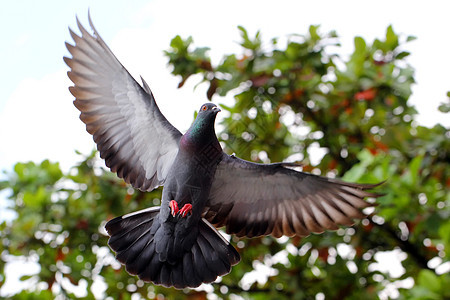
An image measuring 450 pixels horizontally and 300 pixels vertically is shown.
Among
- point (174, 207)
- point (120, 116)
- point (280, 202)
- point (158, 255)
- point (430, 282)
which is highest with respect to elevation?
point (120, 116)

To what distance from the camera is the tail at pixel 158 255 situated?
131 cm

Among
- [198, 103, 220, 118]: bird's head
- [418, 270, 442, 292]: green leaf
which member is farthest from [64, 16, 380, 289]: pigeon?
[418, 270, 442, 292]: green leaf

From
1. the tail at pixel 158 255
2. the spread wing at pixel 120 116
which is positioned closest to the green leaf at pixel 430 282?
the tail at pixel 158 255

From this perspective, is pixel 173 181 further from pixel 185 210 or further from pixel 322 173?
pixel 322 173

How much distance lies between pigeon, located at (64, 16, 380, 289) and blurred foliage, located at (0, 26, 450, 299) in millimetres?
1514

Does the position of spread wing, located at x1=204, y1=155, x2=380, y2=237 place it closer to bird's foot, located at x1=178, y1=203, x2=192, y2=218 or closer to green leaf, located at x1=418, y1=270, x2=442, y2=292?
bird's foot, located at x1=178, y1=203, x2=192, y2=218

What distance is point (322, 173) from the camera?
11.7ft

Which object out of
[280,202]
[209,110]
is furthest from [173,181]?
[280,202]

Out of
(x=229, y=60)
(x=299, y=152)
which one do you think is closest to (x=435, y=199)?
(x=299, y=152)

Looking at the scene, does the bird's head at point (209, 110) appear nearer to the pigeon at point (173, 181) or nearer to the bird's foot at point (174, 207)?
the pigeon at point (173, 181)

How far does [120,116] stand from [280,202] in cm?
59

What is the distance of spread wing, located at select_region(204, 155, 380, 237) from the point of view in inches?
59.4

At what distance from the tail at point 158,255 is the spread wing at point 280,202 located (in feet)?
0.35

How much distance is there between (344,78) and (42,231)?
2.34 m
